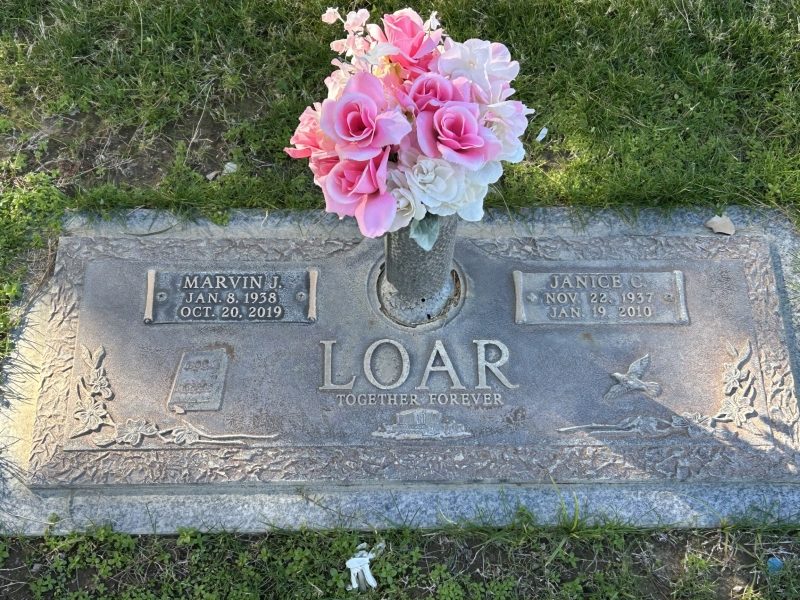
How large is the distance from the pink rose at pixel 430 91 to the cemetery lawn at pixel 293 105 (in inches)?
49.3

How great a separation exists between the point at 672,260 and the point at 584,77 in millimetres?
1047

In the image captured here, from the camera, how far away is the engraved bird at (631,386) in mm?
2357

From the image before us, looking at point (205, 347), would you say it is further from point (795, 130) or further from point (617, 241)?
point (795, 130)

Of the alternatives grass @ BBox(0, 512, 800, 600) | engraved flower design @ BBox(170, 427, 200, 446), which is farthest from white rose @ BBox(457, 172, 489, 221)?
engraved flower design @ BBox(170, 427, 200, 446)

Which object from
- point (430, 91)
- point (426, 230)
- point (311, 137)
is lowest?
point (426, 230)

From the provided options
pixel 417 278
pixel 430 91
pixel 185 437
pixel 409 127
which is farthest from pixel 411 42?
pixel 185 437

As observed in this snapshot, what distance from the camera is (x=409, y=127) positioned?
1.47 meters

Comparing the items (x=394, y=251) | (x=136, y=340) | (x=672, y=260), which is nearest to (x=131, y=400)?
(x=136, y=340)

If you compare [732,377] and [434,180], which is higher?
[434,180]

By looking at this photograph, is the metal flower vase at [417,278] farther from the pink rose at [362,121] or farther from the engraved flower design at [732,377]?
the engraved flower design at [732,377]

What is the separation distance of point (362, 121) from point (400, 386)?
119 cm

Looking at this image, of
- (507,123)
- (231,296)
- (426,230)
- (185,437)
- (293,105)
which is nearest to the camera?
(507,123)

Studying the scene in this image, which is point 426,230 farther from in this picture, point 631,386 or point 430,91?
point 631,386

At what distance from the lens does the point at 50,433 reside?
2.35 m
